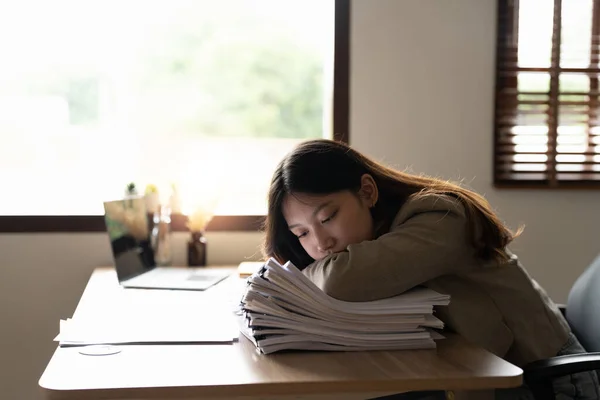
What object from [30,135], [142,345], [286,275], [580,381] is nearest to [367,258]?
[286,275]

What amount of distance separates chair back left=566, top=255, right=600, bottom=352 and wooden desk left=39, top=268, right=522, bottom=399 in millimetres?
513

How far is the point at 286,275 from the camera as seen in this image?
1250mm

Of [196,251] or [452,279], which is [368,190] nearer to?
[452,279]

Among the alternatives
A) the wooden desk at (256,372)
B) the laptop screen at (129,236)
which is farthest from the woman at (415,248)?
the laptop screen at (129,236)

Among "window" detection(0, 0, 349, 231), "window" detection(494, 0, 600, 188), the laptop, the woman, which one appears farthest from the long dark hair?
"window" detection(494, 0, 600, 188)

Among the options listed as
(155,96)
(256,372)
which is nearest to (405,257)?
(256,372)

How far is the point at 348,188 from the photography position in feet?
5.13

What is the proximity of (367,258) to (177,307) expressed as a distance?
55cm

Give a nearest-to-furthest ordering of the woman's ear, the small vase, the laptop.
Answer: the woman's ear
the laptop
the small vase

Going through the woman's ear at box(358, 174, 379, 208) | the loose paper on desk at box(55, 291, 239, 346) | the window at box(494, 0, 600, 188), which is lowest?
the loose paper on desk at box(55, 291, 239, 346)

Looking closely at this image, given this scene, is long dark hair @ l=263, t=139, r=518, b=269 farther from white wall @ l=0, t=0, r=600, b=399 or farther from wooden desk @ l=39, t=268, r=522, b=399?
white wall @ l=0, t=0, r=600, b=399

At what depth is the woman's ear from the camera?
160cm

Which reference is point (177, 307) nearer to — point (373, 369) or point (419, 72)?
point (373, 369)

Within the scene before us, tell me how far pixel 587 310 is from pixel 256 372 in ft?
3.03
